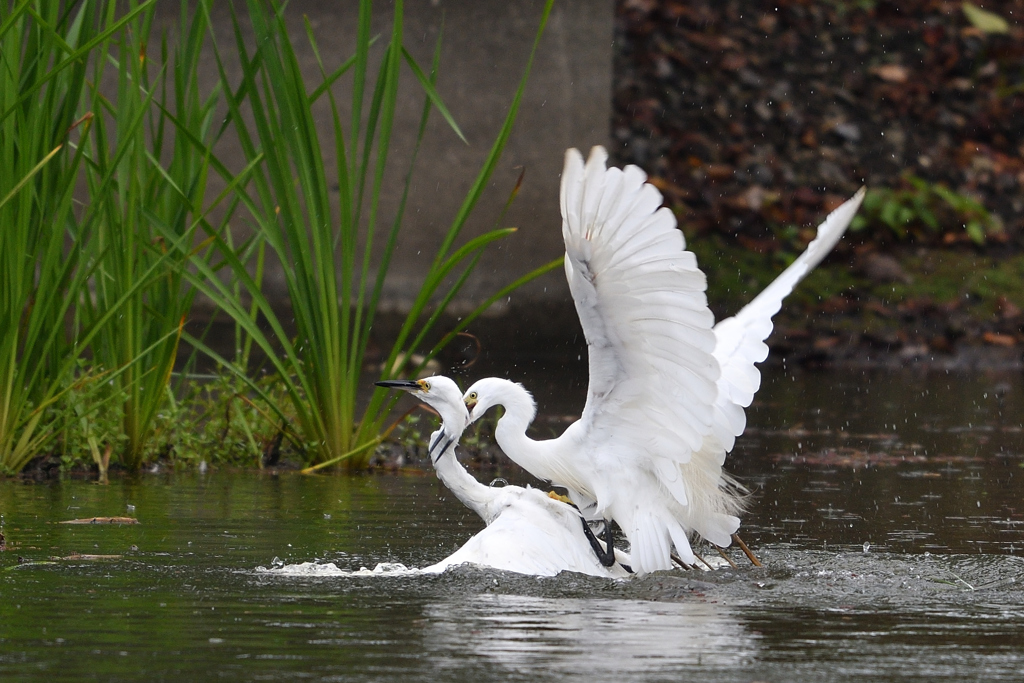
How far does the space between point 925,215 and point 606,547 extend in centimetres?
864

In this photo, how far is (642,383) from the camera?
16.2 ft

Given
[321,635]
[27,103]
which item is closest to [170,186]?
[27,103]

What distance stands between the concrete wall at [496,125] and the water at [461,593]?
5.00 metres

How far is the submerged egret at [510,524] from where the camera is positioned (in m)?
4.77

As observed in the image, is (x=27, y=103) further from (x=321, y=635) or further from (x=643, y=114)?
(x=643, y=114)

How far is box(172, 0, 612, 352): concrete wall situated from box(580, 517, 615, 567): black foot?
6812 millimetres

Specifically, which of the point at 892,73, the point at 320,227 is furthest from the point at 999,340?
the point at 320,227

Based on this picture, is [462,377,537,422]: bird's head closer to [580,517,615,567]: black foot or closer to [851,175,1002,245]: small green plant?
[580,517,615,567]: black foot

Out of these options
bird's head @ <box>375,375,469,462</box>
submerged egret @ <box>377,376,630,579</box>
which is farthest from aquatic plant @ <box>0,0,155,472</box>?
submerged egret @ <box>377,376,630,579</box>

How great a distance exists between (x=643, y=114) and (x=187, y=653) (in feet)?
35.4

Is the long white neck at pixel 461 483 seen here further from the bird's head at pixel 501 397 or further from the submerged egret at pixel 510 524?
the bird's head at pixel 501 397

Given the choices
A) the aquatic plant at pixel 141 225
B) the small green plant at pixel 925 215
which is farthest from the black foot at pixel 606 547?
the small green plant at pixel 925 215

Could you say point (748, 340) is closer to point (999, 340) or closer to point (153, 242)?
point (153, 242)

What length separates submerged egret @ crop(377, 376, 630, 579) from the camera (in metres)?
4.77
